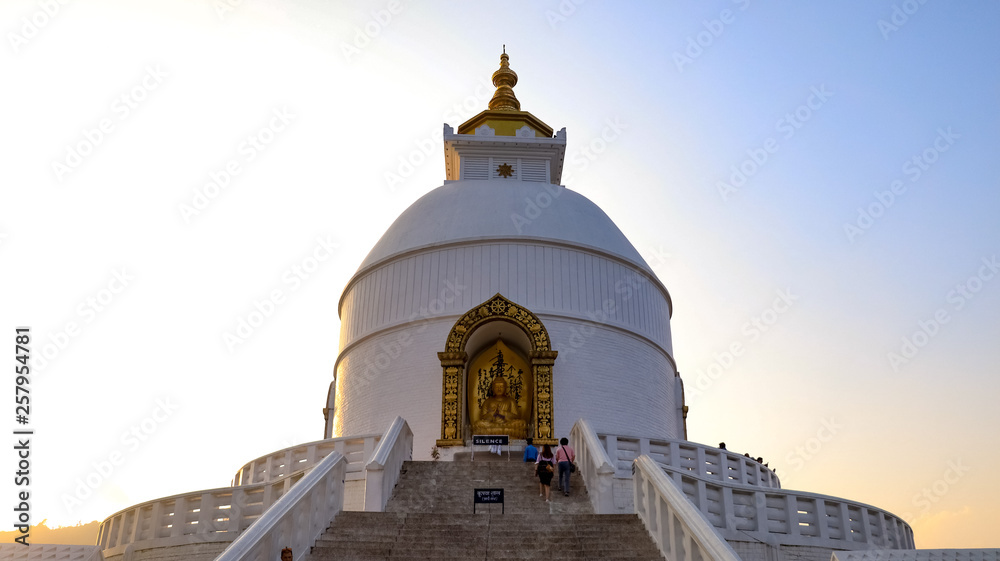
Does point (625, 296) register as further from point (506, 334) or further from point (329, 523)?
point (329, 523)

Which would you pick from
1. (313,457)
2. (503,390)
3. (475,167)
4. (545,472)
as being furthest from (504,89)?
(545,472)

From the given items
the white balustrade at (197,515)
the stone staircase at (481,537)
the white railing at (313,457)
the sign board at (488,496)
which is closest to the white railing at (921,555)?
the stone staircase at (481,537)

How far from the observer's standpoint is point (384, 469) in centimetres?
1388

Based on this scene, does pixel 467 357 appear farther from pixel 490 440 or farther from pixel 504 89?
pixel 504 89

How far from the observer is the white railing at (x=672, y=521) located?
29.8 ft

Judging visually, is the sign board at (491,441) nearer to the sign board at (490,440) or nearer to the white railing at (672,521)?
the sign board at (490,440)

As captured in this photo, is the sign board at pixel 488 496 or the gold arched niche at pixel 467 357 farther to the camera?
the gold arched niche at pixel 467 357

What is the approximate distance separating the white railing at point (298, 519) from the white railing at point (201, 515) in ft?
5.98

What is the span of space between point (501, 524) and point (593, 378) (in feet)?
36.5

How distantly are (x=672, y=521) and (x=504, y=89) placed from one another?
79.2ft

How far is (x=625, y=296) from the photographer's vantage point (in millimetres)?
24109

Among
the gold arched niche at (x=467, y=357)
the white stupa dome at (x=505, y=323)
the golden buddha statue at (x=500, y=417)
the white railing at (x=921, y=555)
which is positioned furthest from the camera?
the white stupa dome at (x=505, y=323)

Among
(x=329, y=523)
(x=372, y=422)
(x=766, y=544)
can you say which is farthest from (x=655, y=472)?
(x=372, y=422)

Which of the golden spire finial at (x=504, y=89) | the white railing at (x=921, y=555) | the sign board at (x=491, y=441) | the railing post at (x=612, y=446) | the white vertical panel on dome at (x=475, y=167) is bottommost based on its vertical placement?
the white railing at (x=921, y=555)
